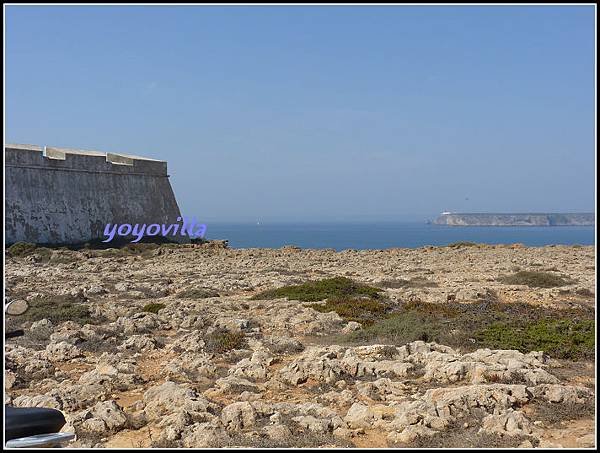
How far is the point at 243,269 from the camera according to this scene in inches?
900

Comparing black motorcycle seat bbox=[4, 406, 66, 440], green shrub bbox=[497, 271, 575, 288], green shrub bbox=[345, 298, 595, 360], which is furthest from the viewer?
green shrub bbox=[497, 271, 575, 288]

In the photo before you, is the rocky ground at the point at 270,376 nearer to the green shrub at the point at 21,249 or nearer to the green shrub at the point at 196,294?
the green shrub at the point at 196,294

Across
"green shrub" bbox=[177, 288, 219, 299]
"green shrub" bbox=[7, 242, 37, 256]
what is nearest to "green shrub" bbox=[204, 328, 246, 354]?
"green shrub" bbox=[177, 288, 219, 299]

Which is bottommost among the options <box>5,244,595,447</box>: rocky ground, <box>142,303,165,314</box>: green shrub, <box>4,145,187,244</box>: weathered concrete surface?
<box>5,244,595,447</box>: rocky ground

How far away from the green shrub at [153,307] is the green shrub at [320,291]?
2583 millimetres

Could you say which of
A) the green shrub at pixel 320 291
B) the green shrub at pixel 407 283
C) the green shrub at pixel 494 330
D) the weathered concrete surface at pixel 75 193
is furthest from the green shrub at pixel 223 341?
the weathered concrete surface at pixel 75 193

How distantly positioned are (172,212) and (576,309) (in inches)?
1195

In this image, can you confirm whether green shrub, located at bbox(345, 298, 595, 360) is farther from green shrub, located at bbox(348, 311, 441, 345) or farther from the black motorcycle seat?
the black motorcycle seat

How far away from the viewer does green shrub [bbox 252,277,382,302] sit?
15023 millimetres

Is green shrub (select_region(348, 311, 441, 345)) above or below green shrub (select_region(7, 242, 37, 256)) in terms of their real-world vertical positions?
below

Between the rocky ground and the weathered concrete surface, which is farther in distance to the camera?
the weathered concrete surface

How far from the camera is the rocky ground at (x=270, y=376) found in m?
6.15

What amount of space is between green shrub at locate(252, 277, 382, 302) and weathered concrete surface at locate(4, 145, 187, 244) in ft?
61.1

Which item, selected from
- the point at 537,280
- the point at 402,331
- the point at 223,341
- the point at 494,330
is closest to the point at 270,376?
the point at 223,341
